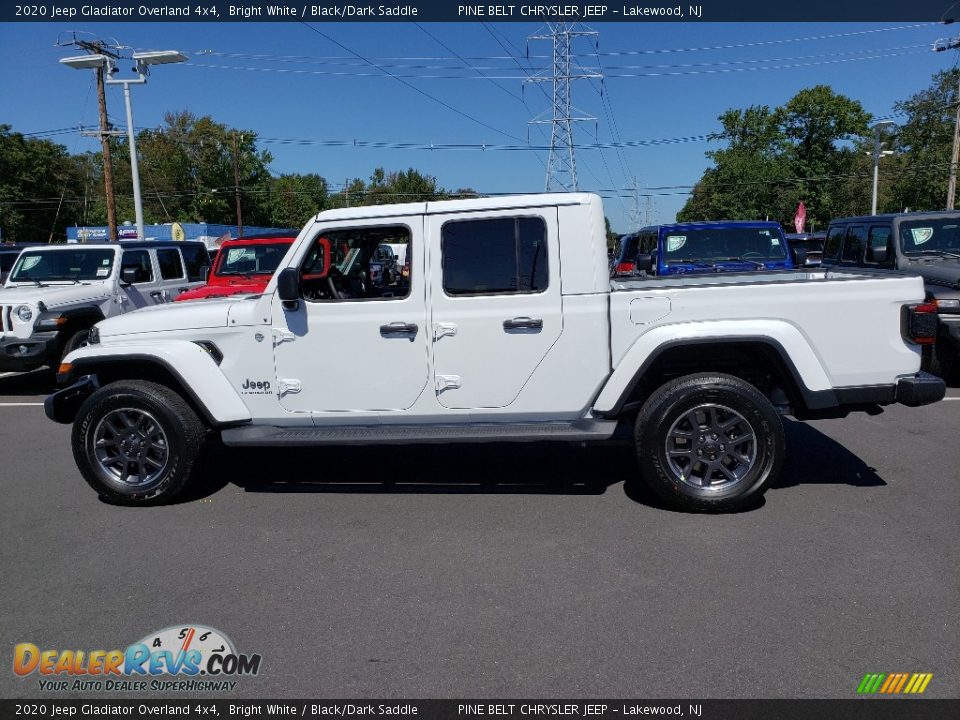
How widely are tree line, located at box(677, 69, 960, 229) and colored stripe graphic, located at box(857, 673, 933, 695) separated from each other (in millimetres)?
52794

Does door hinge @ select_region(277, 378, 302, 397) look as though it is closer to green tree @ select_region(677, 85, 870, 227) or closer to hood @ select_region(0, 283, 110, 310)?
hood @ select_region(0, 283, 110, 310)

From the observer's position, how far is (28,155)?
64.2 m

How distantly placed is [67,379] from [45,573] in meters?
1.66

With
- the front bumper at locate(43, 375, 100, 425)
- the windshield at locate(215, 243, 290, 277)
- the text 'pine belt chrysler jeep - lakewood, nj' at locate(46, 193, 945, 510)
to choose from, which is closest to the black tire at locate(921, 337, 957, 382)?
the text 'pine belt chrysler jeep - lakewood, nj' at locate(46, 193, 945, 510)

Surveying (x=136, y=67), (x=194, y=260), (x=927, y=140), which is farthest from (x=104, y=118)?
(x=927, y=140)

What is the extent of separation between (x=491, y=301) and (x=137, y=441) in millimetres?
2681

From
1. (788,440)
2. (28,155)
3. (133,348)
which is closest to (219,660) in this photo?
(133,348)

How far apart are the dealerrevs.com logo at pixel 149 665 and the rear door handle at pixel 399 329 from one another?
216 centimetres

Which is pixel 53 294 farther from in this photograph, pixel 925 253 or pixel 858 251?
pixel 925 253

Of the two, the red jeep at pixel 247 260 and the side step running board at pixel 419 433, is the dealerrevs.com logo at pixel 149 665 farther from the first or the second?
the red jeep at pixel 247 260

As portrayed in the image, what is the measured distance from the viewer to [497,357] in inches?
192

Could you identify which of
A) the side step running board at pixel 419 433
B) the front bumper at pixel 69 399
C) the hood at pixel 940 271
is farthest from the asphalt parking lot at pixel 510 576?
the hood at pixel 940 271

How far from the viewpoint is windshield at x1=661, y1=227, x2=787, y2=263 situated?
1066 cm

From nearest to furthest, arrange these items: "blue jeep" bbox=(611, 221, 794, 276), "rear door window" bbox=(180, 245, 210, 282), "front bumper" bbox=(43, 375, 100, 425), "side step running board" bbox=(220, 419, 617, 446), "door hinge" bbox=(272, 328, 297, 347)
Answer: "side step running board" bbox=(220, 419, 617, 446), "door hinge" bbox=(272, 328, 297, 347), "front bumper" bbox=(43, 375, 100, 425), "blue jeep" bbox=(611, 221, 794, 276), "rear door window" bbox=(180, 245, 210, 282)
